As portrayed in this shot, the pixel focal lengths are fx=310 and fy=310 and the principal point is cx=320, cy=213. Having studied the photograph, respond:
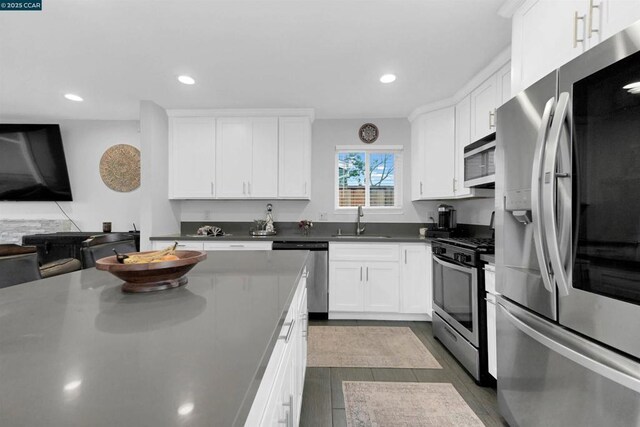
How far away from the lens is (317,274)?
11.2ft

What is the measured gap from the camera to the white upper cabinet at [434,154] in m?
3.37

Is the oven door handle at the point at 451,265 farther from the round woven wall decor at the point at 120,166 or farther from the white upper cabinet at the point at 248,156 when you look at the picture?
the round woven wall decor at the point at 120,166

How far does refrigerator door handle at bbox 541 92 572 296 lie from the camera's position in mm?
1159

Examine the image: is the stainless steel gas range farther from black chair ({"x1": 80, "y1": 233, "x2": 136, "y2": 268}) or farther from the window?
black chair ({"x1": 80, "y1": 233, "x2": 136, "y2": 268})

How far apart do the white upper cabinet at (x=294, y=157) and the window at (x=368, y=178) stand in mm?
544

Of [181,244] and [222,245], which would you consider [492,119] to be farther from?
[181,244]

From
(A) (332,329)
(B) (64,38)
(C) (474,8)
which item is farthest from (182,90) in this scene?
(A) (332,329)

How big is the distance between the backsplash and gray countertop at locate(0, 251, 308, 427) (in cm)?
403

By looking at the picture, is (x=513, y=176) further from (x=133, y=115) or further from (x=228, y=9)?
(x=133, y=115)

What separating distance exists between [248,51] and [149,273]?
2087mm

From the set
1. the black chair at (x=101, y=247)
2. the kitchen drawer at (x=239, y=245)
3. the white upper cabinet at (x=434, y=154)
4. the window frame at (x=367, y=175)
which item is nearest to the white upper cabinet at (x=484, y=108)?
the white upper cabinet at (x=434, y=154)

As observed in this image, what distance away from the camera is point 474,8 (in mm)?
1938

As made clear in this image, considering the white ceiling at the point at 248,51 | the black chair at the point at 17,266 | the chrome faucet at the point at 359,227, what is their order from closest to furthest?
the black chair at the point at 17,266 → the white ceiling at the point at 248,51 → the chrome faucet at the point at 359,227

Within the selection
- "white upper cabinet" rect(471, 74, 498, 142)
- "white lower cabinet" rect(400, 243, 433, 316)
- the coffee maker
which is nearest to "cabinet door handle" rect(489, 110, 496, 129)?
"white upper cabinet" rect(471, 74, 498, 142)
